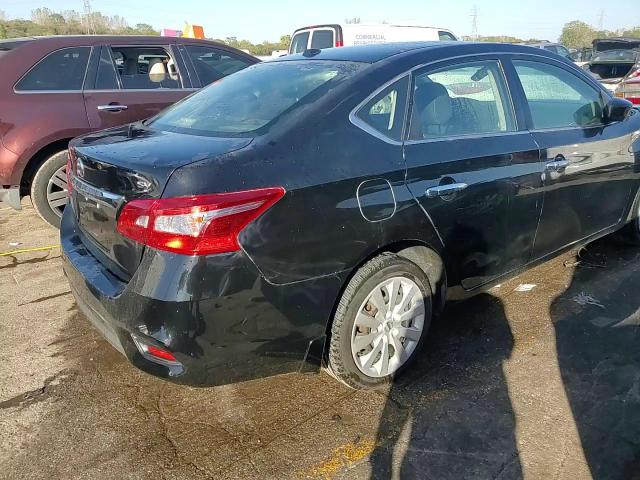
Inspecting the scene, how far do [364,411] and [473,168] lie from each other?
1.34 m

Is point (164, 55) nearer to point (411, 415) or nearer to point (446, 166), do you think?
point (446, 166)

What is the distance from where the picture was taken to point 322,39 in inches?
471

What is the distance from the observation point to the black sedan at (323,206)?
2158 millimetres

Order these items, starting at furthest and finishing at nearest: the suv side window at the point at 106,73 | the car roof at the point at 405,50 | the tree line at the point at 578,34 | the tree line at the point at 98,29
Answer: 1. the tree line at the point at 578,34
2. the tree line at the point at 98,29
3. the suv side window at the point at 106,73
4. the car roof at the point at 405,50

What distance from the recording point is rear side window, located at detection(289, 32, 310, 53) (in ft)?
40.6

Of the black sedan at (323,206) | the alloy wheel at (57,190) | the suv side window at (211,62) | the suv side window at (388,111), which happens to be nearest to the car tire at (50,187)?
the alloy wheel at (57,190)

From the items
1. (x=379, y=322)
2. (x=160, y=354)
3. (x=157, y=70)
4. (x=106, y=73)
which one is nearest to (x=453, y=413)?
(x=379, y=322)

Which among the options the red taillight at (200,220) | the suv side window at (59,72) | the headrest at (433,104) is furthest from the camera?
the suv side window at (59,72)

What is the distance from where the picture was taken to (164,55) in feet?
19.3

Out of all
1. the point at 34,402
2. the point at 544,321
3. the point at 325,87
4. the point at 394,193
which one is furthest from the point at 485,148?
the point at 34,402

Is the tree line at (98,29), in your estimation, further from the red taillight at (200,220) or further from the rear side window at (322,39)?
the red taillight at (200,220)

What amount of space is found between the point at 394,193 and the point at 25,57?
163 inches

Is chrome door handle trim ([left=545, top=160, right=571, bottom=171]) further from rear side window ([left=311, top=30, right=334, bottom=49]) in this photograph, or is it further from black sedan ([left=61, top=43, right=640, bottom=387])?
rear side window ([left=311, top=30, right=334, bottom=49])

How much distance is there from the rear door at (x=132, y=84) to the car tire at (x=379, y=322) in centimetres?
376
